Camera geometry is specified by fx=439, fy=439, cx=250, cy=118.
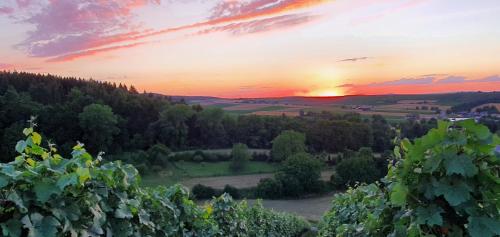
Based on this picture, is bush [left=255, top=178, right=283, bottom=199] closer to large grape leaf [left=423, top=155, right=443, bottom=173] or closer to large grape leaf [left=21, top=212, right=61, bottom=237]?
large grape leaf [left=21, top=212, right=61, bottom=237]

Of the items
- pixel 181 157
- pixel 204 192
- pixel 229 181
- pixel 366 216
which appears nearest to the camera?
pixel 366 216

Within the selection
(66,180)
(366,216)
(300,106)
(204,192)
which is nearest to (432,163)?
(66,180)

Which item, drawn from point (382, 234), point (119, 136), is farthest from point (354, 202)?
point (119, 136)

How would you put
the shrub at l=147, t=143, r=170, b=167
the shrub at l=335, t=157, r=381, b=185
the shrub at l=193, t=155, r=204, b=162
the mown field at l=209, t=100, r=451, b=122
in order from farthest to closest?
the shrub at l=193, t=155, r=204, b=162
the shrub at l=147, t=143, r=170, b=167
the mown field at l=209, t=100, r=451, b=122
the shrub at l=335, t=157, r=381, b=185

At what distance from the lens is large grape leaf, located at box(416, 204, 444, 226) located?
243 cm

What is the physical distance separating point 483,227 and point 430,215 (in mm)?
270

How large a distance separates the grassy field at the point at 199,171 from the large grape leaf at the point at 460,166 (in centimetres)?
5810

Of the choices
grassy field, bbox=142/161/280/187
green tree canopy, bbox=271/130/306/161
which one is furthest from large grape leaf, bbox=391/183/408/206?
green tree canopy, bbox=271/130/306/161

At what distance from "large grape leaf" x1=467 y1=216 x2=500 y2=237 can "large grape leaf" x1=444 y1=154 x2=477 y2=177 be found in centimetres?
25

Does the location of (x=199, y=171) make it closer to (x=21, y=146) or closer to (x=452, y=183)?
(x=21, y=146)

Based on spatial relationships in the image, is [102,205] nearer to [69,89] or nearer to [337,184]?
[337,184]

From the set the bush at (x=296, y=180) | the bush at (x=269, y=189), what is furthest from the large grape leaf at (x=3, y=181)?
the bush at (x=296, y=180)

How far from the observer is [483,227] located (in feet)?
7.80

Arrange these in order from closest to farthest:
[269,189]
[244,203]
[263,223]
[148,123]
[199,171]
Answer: [244,203], [263,223], [269,189], [199,171], [148,123]
